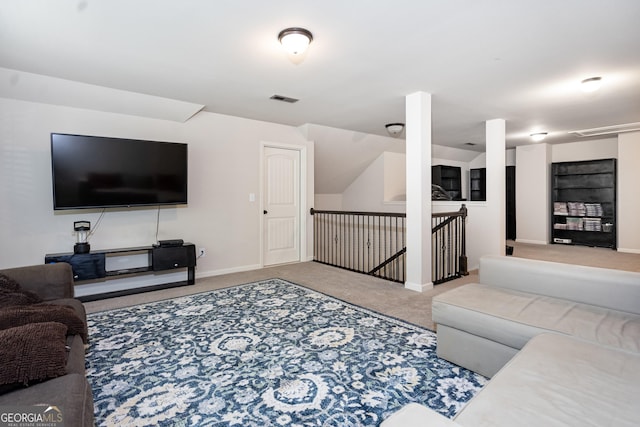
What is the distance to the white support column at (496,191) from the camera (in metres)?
4.91

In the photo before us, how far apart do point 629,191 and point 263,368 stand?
25.3 ft

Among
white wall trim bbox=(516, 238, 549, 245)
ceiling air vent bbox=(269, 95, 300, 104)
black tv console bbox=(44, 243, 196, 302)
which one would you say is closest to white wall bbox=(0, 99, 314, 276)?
black tv console bbox=(44, 243, 196, 302)

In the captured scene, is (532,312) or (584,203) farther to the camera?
(584,203)

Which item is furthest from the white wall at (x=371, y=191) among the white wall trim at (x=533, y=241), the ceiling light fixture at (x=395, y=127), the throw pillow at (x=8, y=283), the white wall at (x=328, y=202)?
the throw pillow at (x=8, y=283)

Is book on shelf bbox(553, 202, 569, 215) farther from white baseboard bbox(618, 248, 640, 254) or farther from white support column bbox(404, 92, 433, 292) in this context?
white support column bbox(404, 92, 433, 292)

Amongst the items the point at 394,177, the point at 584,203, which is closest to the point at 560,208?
the point at 584,203

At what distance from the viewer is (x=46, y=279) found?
87.3 inches

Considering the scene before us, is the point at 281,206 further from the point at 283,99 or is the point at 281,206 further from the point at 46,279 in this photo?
the point at 46,279

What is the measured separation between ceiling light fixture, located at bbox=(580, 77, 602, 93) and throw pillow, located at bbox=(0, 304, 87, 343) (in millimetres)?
5006

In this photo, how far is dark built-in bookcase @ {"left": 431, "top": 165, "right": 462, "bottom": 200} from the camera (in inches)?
307

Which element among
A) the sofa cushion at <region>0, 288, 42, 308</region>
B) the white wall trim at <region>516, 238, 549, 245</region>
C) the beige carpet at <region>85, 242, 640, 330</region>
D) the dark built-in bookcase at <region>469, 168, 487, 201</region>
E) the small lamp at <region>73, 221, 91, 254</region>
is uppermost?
the dark built-in bookcase at <region>469, 168, 487, 201</region>

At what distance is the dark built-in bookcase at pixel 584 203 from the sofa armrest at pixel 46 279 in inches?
346

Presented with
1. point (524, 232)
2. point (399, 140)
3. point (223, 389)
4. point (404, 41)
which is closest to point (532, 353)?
point (223, 389)

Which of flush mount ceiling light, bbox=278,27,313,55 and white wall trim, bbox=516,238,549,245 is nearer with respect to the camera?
flush mount ceiling light, bbox=278,27,313,55
